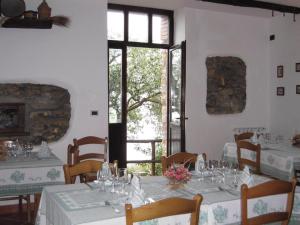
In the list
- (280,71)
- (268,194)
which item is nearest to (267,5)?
(280,71)

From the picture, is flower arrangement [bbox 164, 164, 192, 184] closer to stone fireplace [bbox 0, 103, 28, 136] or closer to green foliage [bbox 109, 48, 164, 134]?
stone fireplace [bbox 0, 103, 28, 136]

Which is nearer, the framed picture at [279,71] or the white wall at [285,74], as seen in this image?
the white wall at [285,74]

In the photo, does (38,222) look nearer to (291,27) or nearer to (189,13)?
(189,13)

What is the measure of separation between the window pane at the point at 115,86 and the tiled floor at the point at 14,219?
6.70 ft

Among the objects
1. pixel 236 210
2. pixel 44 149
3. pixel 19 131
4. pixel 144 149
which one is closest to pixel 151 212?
pixel 236 210

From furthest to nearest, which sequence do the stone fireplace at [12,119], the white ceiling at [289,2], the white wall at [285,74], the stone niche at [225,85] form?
→ the stone niche at [225,85]
the white wall at [285,74]
the white ceiling at [289,2]
the stone fireplace at [12,119]

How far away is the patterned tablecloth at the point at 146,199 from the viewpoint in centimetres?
209

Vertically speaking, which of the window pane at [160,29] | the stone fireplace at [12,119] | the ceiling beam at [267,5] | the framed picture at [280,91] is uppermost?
the ceiling beam at [267,5]

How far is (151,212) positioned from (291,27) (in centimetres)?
516

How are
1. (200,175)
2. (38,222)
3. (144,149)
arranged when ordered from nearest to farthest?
(38,222) < (200,175) < (144,149)

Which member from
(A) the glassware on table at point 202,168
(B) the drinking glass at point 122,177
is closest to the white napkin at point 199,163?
(A) the glassware on table at point 202,168

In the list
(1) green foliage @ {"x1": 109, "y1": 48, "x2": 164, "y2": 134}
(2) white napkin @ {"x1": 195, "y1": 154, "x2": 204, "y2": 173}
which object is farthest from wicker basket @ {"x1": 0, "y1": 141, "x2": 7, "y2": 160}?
(1) green foliage @ {"x1": 109, "y1": 48, "x2": 164, "y2": 134}

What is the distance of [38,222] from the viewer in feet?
8.70

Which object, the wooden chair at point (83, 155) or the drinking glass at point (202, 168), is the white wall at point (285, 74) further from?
the drinking glass at point (202, 168)
